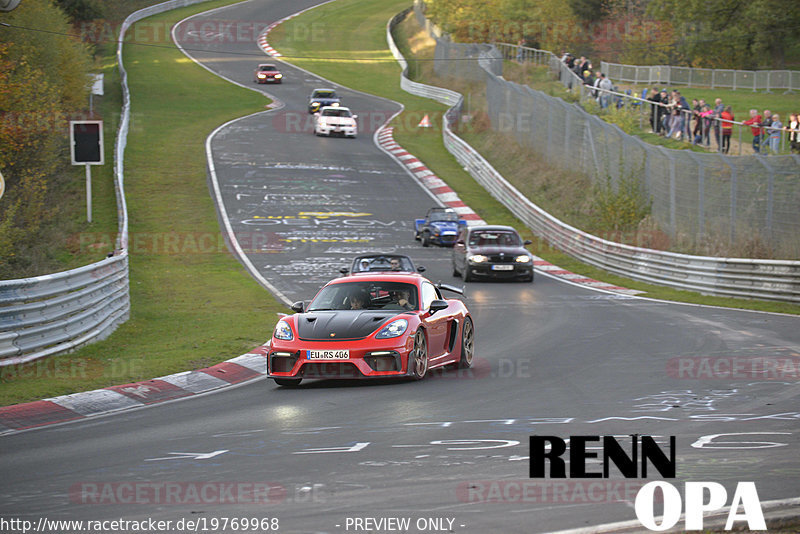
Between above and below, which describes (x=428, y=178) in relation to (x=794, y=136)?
below

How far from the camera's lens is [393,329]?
11695mm

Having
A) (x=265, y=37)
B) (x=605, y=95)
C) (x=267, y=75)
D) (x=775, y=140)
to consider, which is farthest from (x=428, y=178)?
(x=265, y=37)

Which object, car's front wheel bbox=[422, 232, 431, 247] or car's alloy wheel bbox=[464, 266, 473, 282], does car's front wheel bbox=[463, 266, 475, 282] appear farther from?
car's front wheel bbox=[422, 232, 431, 247]

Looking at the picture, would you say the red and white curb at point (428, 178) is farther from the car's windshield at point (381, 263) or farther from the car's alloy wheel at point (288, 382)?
the car's alloy wheel at point (288, 382)

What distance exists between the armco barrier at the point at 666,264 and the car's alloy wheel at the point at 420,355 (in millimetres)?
11772

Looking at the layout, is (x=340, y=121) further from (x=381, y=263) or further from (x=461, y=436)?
(x=461, y=436)

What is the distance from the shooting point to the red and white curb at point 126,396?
981cm

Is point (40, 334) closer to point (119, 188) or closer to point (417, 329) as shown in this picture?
point (417, 329)

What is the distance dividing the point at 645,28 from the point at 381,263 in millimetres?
54643

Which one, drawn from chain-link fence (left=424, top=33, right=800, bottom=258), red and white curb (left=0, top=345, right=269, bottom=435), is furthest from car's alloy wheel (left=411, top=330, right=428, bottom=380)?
chain-link fence (left=424, top=33, right=800, bottom=258)

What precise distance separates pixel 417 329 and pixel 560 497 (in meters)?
5.84

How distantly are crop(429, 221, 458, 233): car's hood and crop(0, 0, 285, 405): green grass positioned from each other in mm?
7091

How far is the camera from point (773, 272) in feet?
71.3

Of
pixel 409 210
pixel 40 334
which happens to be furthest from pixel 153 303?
pixel 409 210
